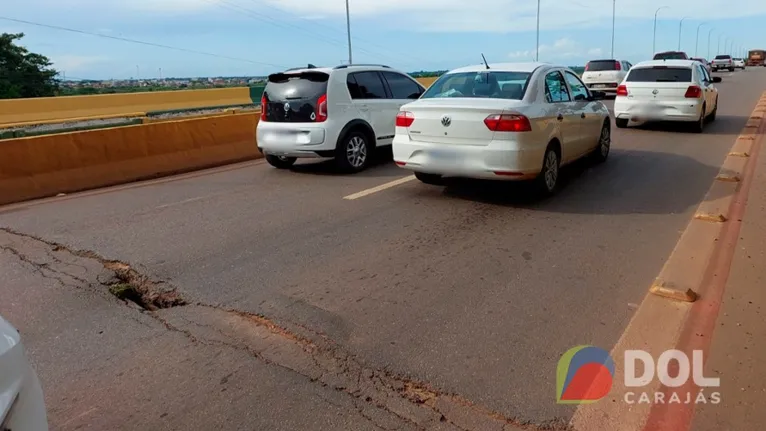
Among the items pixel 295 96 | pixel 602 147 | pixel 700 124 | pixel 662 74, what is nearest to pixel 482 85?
pixel 295 96

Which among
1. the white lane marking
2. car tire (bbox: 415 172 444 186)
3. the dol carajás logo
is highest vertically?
car tire (bbox: 415 172 444 186)

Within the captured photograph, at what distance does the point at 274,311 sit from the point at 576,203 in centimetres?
459

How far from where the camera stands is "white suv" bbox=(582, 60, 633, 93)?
27.5 metres

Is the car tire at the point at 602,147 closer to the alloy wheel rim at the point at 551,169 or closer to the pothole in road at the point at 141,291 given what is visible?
the alloy wheel rim at the point at 551,169

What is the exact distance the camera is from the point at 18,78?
865 inches

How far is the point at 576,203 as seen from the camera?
759cm

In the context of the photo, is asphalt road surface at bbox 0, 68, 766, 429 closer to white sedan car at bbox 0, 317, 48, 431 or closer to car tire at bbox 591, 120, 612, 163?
car tire at bbox 591, 120, 612, 163

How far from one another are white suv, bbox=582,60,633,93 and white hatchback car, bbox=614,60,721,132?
42.8 feet

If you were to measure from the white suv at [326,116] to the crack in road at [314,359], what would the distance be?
4.60 m

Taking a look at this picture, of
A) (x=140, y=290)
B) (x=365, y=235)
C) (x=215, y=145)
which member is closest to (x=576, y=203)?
(x=365, y=235)

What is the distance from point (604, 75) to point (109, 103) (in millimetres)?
20668

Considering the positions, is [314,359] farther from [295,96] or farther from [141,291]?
[295,96]

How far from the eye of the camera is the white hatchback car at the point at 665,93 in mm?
13891

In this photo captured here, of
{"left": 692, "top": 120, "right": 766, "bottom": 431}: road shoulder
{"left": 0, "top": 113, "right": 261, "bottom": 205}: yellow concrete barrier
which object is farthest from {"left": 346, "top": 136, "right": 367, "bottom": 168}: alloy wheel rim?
{"left": 692, "top": 120, "right": 766, "bottom": 431}: road shoulder
